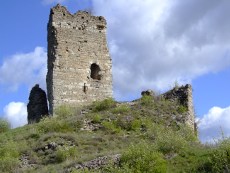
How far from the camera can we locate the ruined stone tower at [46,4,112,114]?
28.2m

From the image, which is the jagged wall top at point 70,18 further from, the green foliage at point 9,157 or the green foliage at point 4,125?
the green foliage at point 9,157

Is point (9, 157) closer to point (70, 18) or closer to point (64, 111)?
point (64, 111)

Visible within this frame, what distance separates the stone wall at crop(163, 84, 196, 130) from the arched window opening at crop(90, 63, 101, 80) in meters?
5.39

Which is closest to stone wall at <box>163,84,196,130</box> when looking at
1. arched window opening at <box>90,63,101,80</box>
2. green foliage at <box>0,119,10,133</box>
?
arched window opening at <box>90,63,101,80</box>

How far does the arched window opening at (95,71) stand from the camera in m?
29.7

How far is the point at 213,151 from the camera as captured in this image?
1453 cm

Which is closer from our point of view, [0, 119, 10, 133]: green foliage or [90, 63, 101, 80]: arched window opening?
[0, 119, 10, 133]: green foliage

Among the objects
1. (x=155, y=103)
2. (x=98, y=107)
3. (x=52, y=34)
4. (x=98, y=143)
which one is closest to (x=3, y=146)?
(x=98, y=143)

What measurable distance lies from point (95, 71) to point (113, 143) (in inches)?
412

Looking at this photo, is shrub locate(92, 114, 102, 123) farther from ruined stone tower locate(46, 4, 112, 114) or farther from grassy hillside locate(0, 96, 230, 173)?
ruined stone tower locate(46, 4, 112, 114)

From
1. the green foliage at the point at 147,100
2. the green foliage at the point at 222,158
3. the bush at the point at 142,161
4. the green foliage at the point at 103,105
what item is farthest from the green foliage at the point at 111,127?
the green foliage at the point at 222,158

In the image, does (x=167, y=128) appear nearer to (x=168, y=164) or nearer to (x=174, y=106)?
(x=174, y=106)

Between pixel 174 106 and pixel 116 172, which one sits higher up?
pixel 174 106

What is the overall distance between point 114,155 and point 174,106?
30.2 ft
